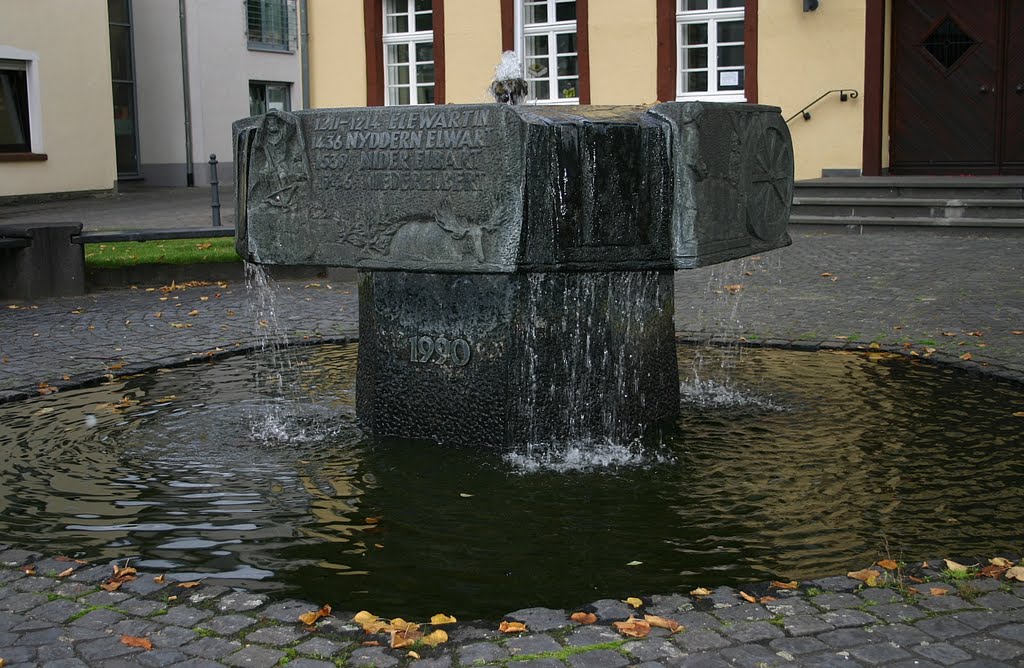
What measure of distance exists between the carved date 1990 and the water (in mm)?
414

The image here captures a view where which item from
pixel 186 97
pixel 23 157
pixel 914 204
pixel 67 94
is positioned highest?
pixel 186 97

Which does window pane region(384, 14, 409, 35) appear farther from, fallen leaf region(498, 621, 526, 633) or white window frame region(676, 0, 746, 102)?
fallen leaf region(498, 621, 526, 633)

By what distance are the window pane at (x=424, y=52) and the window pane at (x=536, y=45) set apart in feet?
6.10

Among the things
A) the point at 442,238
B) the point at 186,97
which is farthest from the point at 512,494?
the point at 186,97

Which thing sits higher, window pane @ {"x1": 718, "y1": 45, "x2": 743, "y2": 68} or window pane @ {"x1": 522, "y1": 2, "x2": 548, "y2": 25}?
window pane @ {"x1": 522, "y1": 2, "x2": 548, "y2": 25}

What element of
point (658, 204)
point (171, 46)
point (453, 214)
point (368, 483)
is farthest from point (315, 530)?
point (171, 46)

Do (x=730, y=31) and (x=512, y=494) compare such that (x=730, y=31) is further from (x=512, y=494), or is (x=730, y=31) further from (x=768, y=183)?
(x=512, y=494)

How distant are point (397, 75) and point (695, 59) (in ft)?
17.8

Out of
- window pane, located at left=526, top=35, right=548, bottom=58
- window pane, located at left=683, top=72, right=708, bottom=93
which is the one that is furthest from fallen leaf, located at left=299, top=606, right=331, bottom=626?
window pane, located at left=526, top=35, right=548, bottom=58

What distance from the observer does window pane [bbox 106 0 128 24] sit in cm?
2798

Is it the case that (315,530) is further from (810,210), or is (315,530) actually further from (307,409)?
(810,210)

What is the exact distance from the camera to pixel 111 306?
10.9 metres

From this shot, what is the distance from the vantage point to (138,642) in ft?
11.8

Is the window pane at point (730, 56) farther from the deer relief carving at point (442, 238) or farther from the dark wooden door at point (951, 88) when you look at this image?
the deer relief carving at point (442, 238)
